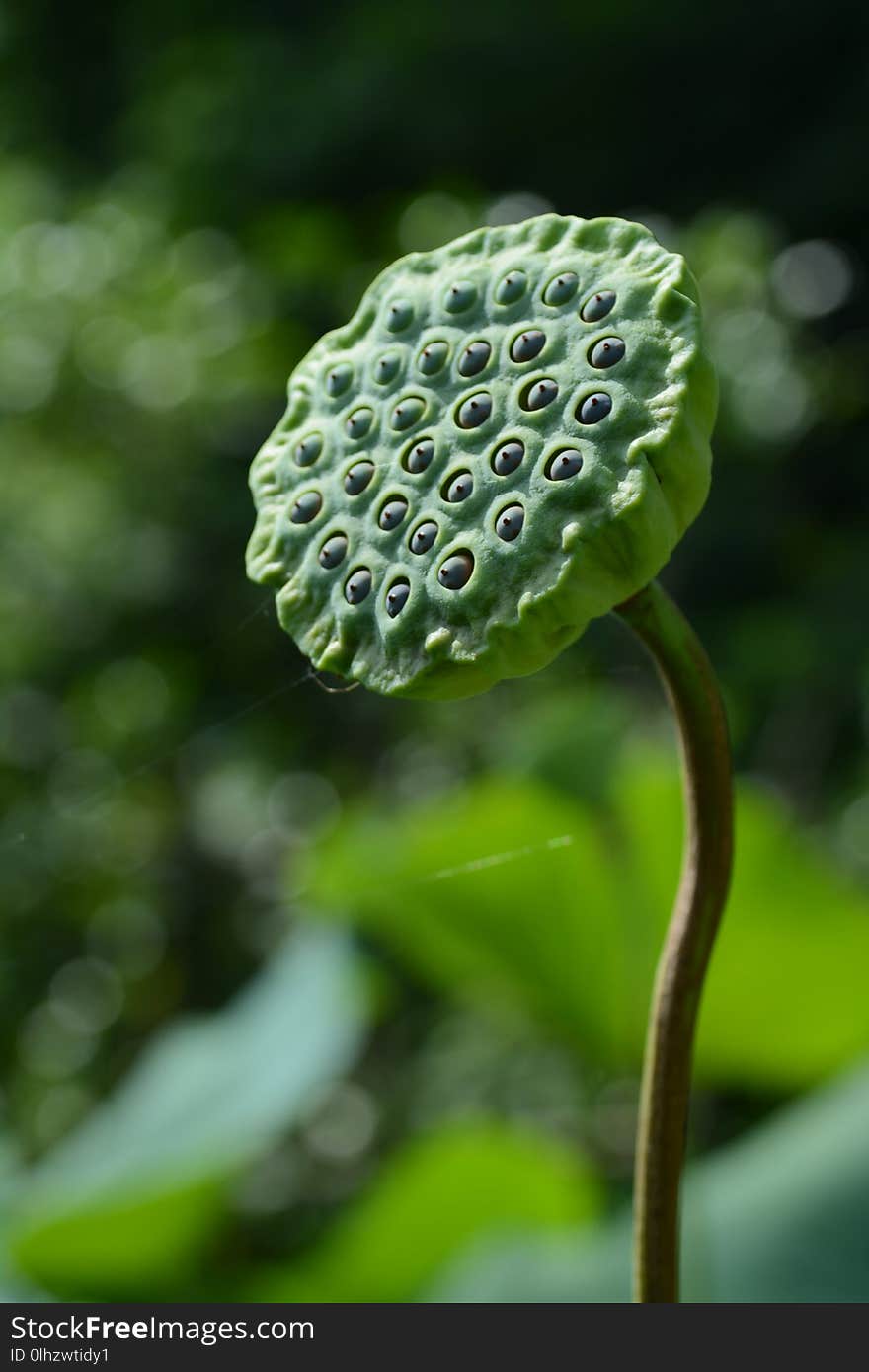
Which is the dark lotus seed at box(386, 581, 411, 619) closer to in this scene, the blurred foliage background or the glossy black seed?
the glossy black seed

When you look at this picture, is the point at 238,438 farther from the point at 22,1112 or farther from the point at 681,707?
the point at 681,707

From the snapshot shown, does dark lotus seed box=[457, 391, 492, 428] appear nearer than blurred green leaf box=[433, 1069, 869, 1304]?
Yes

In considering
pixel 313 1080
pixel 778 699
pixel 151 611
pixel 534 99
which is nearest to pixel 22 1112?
pixel 151 611

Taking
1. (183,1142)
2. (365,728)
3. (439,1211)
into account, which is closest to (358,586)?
(439,1211)

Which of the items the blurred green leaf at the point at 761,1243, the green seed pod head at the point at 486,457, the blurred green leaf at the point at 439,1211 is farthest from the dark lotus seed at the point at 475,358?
the blurred green leaf at the point at 439,1211

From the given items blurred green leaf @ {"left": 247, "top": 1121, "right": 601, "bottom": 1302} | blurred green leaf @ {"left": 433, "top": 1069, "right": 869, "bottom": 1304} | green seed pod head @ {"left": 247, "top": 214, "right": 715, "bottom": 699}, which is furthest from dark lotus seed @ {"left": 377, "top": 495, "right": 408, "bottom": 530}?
blurred green leaf @ {"left": 247, "top": 1121, "right": 601, "bottom": 1302}

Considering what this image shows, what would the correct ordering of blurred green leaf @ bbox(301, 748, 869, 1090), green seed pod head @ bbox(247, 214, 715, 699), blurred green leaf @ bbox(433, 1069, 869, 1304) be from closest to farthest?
green seed pod head @ bbox(247, 214, 715, 699)
blurred green leaf @ bbox(433, 1069, 869, 1304)
blurred green leaf @ bbox(301, 748, 869, 1090)

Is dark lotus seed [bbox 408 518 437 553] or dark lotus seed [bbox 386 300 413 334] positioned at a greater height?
dark lotus seed [bbox 386 300 413 334]
